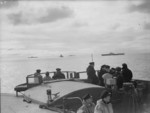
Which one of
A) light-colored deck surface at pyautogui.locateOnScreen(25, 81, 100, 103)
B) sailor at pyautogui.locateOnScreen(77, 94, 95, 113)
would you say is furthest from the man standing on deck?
sailor at pyautogui.locateOnScreen(77, 94, 95, 113)

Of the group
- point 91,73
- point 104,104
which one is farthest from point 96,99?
point 104,104

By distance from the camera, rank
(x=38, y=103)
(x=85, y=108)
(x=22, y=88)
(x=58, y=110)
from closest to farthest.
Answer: (x=85, y=108) < (x=58, y=110) < (x=38, y=103) < (x=22, y=88)

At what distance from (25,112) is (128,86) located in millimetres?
3993

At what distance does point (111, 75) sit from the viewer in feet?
32.2

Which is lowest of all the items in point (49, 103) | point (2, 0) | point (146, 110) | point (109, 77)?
point (146, 110)

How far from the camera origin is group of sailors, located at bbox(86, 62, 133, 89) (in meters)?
9.59

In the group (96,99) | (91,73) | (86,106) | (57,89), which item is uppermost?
(91,73)

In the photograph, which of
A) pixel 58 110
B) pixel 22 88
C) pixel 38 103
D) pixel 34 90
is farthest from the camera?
pixel 22 88

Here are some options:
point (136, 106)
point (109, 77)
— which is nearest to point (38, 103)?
point (109, 77)

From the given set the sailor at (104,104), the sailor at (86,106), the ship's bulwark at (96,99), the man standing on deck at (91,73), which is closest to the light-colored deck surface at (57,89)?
the ship's bulwark at (96,99)

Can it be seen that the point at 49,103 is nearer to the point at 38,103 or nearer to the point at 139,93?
the point at 38,103

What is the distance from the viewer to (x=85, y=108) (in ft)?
18.7

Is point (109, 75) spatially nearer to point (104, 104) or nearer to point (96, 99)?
point (96, 99)

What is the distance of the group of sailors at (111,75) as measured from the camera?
959cm
